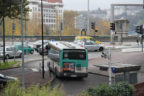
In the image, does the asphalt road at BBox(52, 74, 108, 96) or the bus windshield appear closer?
the asphalt road at BBox(52, 74, 108, 96)

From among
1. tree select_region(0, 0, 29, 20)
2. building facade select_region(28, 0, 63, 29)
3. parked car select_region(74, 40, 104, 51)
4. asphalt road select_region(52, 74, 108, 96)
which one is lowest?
asphalt road select_region(52, 74, 108, 96)

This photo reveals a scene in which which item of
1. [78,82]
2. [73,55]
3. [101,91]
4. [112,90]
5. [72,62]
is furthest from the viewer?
[78,82]

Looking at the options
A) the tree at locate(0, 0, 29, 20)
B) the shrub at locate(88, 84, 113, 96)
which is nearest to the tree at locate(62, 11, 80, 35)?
the tree at locate(0, 0, 29, 20)

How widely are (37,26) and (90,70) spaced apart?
6404cm

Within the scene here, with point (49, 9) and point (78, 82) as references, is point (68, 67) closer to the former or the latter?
point (78, 82)

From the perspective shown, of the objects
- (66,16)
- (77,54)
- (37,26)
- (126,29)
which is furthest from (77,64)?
(66,16)

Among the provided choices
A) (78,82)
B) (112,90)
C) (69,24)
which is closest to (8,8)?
(78,82)

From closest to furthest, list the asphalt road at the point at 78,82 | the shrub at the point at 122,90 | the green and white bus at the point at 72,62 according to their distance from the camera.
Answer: the shrub at the point at 122,90 → the asphalt road at the point at 78,82 → the green and white bus at the point at 72,62

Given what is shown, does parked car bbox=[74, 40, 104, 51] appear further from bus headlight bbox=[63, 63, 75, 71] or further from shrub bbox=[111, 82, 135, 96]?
shrub bbox=[111, 82, 135, 96]

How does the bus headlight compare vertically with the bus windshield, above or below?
below

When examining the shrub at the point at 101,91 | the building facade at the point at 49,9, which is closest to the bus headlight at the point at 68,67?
the shrub at the point at 101,91

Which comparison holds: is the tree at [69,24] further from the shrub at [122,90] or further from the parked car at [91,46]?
the shrub at [122,90]

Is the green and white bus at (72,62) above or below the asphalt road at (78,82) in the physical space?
above

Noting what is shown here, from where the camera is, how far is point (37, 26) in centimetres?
8675
